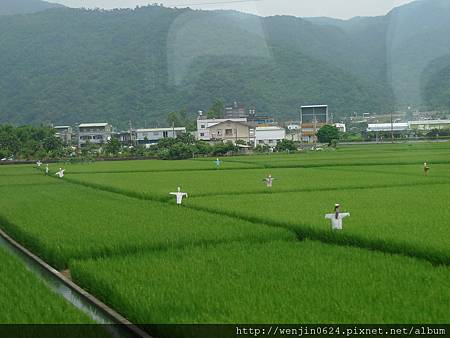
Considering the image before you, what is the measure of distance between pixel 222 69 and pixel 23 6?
114 m

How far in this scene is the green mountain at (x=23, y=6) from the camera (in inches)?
6973

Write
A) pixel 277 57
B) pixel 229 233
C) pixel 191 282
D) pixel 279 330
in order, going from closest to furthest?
pixel 279 330 < pixel 191 282 < pixel 229 233 < pixel 277 57

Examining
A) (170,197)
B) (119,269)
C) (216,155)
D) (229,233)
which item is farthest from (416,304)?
(216,155)

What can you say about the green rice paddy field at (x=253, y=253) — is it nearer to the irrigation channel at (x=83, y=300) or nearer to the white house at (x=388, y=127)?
the irrigation channel at (x=83, y=300)

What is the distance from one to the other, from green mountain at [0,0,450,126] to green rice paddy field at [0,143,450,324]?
7442 centimetres

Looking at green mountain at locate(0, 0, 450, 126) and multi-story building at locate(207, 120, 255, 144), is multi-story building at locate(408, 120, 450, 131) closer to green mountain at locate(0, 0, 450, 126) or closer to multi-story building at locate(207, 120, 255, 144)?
green mountain at locate(0, 0, 450, 126)

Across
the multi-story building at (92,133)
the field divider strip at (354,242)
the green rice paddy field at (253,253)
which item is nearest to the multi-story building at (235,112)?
the multi-story building at (92,133)

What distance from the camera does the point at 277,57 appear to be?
3691 inches

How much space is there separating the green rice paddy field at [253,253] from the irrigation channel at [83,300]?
0.10m

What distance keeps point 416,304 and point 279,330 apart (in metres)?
1.28

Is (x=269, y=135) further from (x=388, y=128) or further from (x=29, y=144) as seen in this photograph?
(x=29, y=144)

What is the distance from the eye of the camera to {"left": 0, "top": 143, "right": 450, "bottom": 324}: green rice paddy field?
512cm

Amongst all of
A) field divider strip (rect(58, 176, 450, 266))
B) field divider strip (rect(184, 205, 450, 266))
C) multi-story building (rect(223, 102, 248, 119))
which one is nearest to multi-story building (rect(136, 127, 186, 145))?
multi-story building (rect(223, 102, 248, 119))

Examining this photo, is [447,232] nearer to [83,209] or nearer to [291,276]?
[291,276]
